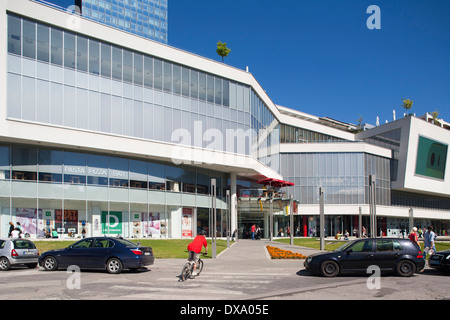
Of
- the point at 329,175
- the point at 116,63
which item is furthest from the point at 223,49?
the point at 329,175

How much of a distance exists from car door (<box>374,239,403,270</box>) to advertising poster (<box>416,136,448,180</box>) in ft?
171

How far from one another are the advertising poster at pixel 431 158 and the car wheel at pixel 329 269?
174ft

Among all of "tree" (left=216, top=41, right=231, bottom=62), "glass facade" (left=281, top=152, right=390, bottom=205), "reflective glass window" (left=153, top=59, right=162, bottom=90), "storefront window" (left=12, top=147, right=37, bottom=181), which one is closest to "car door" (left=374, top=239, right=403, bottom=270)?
"storefront window" (left=12, top=147, right=37, bottom=181)

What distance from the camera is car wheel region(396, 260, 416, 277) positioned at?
49.9ft

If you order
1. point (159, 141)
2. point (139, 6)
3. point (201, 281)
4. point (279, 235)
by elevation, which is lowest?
point (279, 235)

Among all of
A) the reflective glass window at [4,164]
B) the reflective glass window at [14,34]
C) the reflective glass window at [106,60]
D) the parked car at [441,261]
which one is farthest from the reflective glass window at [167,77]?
the parked car at [441,261]

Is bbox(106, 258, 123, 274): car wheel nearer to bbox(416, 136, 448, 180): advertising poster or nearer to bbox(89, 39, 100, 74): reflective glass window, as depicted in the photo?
bbox(89, 39, 100, 74): reflective glass window

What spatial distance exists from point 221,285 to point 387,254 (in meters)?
6.10

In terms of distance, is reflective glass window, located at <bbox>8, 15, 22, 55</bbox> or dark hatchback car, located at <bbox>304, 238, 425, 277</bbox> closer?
dark hatchback car, located at <bbox>304, 238, 425, 277</bbox>

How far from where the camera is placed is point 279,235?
179ft

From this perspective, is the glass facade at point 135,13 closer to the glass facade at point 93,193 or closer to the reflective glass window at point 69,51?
the glass facade at point 93,193
